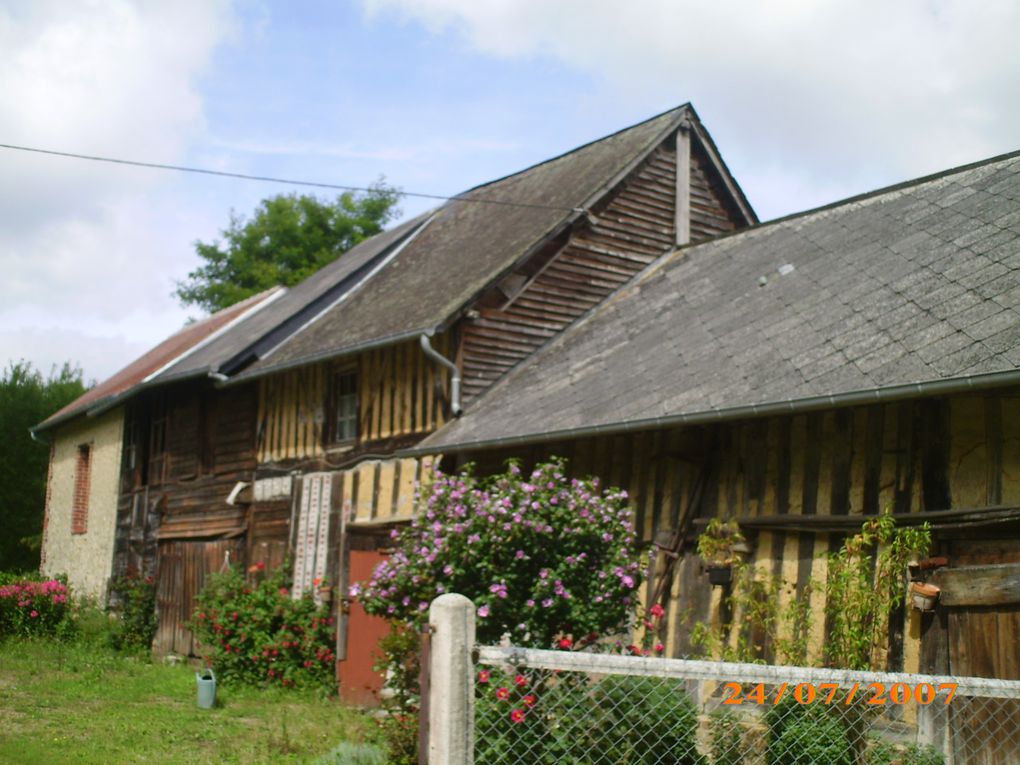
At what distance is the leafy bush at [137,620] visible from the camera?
17.1 m

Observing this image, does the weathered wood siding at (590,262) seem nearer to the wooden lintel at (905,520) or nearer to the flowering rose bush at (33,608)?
the wooden lintel at (905,520)

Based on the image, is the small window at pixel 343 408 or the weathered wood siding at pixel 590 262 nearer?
the weathered wood siding at pixel 590 262

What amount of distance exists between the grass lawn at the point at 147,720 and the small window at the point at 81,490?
703 cm

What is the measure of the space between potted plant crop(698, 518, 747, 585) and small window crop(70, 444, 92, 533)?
51.7 feet

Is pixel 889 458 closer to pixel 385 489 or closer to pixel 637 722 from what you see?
pixel 637 722

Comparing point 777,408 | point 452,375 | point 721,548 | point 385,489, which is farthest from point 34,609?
point 777,408

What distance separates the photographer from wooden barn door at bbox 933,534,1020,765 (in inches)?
260

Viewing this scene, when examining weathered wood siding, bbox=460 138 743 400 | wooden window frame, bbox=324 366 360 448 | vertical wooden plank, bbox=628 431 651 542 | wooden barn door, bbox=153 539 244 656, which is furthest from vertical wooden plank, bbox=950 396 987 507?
wooden barn door, bbox=153 539 244 656

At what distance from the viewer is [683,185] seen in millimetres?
14477

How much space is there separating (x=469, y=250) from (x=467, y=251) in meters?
0.03

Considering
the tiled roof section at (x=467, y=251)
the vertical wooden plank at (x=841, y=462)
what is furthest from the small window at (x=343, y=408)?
the vertical wooden plank at (x=841, y=462)

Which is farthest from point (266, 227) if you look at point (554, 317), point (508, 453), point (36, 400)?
point (508, 453)

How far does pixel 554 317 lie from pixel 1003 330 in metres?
6.44

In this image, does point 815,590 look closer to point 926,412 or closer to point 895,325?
point 926,412
